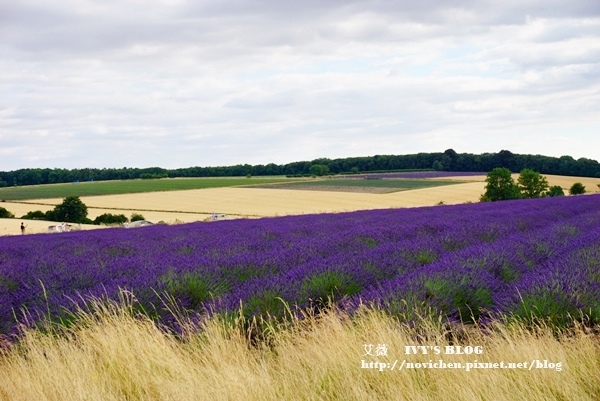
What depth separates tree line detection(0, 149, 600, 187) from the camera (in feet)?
276

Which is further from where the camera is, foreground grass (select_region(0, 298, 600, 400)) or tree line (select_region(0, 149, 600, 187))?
tree line (select_region(0, 149, 600, 187))

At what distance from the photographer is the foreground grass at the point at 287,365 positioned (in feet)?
10.6

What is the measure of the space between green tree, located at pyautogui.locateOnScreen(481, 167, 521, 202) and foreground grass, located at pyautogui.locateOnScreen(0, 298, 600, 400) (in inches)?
2040

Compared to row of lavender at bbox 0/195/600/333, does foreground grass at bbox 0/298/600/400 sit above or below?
below

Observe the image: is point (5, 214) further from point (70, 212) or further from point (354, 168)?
point (354, 168)

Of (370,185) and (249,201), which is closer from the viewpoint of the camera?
(249,201)

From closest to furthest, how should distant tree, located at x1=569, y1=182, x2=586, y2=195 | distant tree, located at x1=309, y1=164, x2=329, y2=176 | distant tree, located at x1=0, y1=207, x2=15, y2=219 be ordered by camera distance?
distant tree, located at x1=0, y1=207, x2=15, y2=219 → distant tree, located at x1=569, y1=182, x2=586, y2=195 → distant tree, located at x1=309, y1=164, x2=329, y2=176

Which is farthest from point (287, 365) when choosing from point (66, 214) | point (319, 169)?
point (319, 169)

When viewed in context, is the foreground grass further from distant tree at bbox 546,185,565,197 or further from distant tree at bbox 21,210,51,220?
distant tree at bbox 546,185,565,197

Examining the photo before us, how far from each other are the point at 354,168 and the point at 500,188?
4102 centimetres

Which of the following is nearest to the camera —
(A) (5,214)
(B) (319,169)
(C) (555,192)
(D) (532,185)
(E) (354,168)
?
(A) (5,214)

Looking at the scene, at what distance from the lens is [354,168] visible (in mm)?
95500

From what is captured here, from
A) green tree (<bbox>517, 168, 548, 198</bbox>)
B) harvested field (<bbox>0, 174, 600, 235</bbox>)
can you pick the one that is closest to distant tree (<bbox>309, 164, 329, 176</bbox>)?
harvested field (<bbox>0, 174, 600, 235</bbox>)

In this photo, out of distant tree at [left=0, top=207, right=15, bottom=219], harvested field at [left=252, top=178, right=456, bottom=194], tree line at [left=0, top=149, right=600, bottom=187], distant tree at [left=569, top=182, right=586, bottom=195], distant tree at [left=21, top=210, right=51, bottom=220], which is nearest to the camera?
distant tree at [left=21, top=210, right=51, bottom=220]
